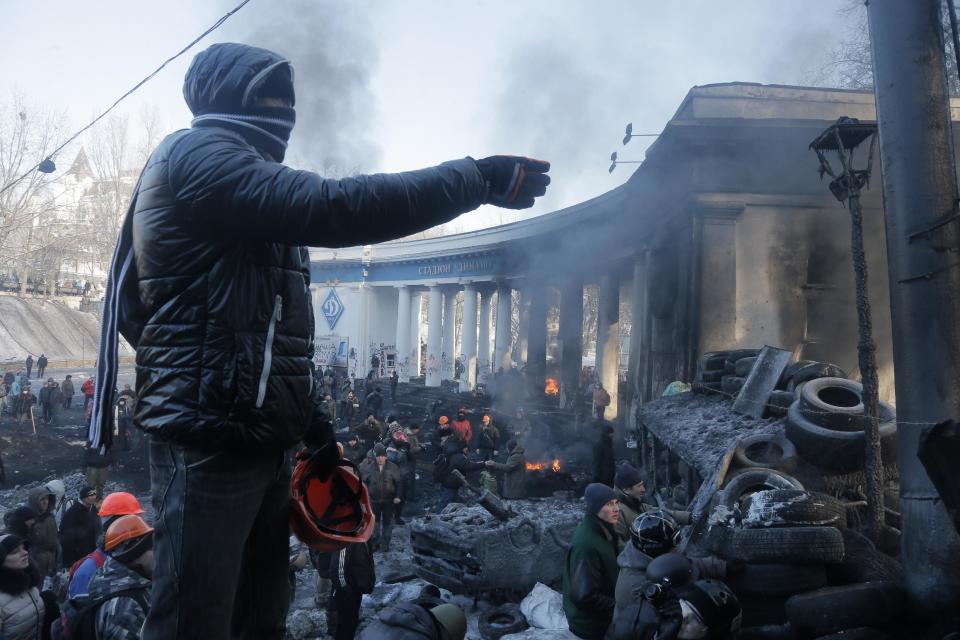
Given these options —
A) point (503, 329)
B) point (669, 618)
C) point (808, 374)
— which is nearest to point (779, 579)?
point (669, 618)

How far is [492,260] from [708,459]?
77.9 ft

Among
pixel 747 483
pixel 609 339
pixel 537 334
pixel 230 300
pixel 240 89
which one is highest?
pixel 537 334

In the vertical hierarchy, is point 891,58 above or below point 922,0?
below

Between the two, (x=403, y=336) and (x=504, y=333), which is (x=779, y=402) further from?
(x=403, y=336)

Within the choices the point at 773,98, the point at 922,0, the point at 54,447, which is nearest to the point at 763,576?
the point at 922,0

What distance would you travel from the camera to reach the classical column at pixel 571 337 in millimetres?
24656

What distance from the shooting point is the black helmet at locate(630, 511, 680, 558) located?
3377mm

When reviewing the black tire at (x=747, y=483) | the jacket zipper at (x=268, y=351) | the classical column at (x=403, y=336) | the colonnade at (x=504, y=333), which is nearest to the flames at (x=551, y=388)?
the colonnade at (x=504, y=333)

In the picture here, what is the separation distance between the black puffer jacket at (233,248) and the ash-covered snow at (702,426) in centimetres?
583

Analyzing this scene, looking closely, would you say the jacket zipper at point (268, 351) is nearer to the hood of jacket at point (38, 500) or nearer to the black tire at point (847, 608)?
the black tire at point (847, 608)

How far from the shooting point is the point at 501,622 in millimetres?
6008

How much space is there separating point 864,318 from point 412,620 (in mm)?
4830

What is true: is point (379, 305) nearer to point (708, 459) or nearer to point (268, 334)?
point (708, 459)

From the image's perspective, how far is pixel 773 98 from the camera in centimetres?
1287
